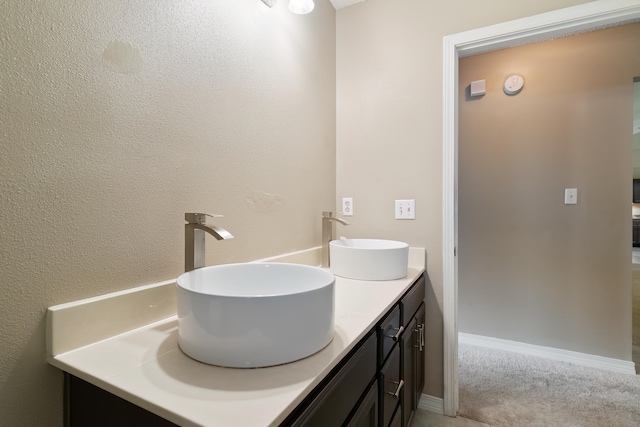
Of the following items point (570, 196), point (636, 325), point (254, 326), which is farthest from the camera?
point (636, 325)

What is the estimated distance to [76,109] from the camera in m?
0.68

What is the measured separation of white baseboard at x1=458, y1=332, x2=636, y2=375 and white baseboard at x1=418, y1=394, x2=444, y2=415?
39.0 inches

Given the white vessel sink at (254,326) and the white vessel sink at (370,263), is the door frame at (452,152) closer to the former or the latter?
the white vessel sink at (370,263)

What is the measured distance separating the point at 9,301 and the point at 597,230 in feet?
Result: 9.67

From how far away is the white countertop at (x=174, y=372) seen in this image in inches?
18.5

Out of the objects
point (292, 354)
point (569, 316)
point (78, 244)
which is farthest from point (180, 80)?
point (569, 316)

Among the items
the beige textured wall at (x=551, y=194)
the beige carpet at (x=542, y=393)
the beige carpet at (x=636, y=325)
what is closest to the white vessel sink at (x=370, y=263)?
the beige carpet at (x=542, y=393)

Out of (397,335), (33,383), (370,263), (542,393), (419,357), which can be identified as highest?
(370,263)

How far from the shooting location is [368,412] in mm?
858

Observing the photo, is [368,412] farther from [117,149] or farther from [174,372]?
[117,149]

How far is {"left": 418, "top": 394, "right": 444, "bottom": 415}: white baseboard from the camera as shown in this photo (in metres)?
1.61

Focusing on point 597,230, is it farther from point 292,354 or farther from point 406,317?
point 292,354

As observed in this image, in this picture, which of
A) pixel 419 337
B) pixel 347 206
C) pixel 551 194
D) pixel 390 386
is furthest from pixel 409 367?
pixel 551 194

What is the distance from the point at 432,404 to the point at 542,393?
731 mm
